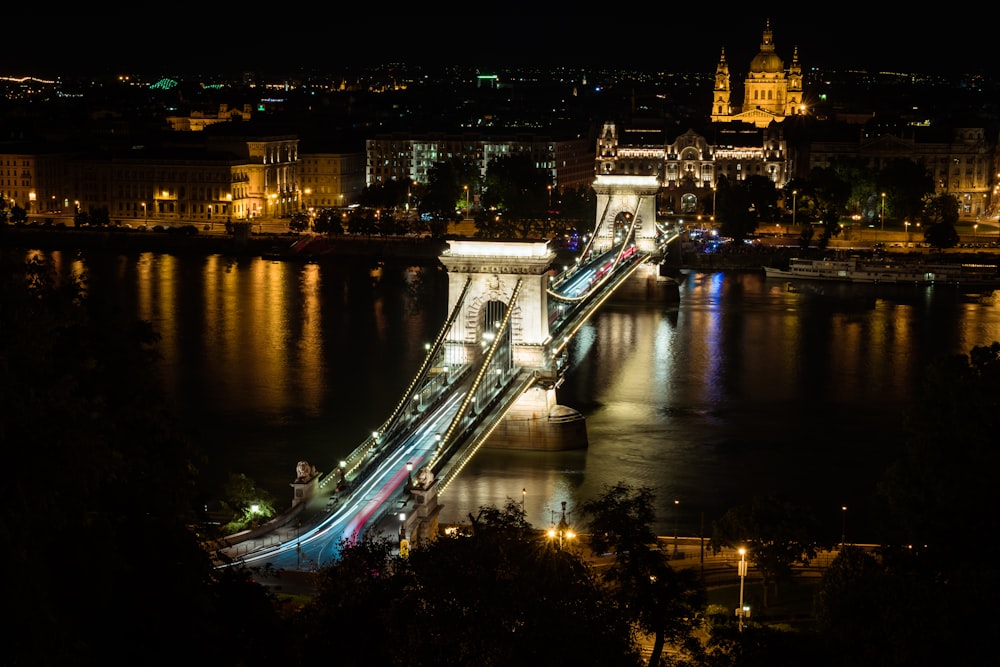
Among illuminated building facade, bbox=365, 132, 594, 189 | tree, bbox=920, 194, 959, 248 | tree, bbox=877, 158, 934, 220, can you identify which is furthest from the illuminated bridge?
illuminated building facade, bbox=365, 132, 594, 189

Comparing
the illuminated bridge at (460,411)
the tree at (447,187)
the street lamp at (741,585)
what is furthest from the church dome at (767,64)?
the street lamp at (741,585)

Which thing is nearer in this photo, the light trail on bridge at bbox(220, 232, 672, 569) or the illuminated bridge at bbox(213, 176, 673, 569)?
the light trail on bridge at bbox(220, 232, 672, 569)

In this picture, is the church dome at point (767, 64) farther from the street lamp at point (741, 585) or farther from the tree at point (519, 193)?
the street lamp at point (741, 585)

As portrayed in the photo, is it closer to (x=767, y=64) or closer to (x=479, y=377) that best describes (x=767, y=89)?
(x=767, y=64)

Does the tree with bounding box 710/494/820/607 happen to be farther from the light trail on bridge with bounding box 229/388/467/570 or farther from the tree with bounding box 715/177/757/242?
the tree with bounding box 715/177/757/242

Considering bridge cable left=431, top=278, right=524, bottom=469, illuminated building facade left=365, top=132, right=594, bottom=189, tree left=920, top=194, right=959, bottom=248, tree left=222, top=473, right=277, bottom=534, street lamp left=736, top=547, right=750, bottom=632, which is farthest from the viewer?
illuminated building facade left=365, top=132, right=594, bottom=189

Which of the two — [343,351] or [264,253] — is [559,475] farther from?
[264,253]

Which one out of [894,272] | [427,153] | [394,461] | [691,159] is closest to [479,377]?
[394,461]

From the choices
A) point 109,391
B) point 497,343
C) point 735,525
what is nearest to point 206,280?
point 497,343
